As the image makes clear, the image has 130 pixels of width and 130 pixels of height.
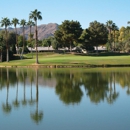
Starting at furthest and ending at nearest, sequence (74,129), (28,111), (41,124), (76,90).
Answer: (76,90) < (28,111) < (41,124) < (74,129)

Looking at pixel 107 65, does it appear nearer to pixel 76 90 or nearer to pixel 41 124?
pixel 76 90

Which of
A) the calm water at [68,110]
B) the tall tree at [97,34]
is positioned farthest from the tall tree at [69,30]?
the calm water at [68,110]

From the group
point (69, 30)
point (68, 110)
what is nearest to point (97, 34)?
point (69, 30)

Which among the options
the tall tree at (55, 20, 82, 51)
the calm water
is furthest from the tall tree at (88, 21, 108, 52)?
the calm water

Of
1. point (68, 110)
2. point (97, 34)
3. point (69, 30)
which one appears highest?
point (69, 30)

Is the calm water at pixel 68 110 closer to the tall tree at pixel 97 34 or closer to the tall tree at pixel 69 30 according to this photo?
the tall tree at pixel 69 30

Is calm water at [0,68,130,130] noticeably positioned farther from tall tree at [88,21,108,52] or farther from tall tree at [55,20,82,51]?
tall tree at [88,21,108,52]

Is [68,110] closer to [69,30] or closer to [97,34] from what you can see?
[69,30]

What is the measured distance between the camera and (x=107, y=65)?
74.1 metres

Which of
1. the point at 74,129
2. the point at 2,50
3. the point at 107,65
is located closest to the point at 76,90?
the point at 74,129

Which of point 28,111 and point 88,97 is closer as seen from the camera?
point 28,111

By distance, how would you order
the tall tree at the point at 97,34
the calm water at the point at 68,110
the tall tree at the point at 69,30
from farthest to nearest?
1. the tall tree at the point at 97,34
2. the tall tree at the point at 69,30
3. the calm water at the point at 68,110

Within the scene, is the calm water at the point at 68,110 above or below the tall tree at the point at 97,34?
below

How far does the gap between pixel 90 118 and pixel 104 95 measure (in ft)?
32.1
